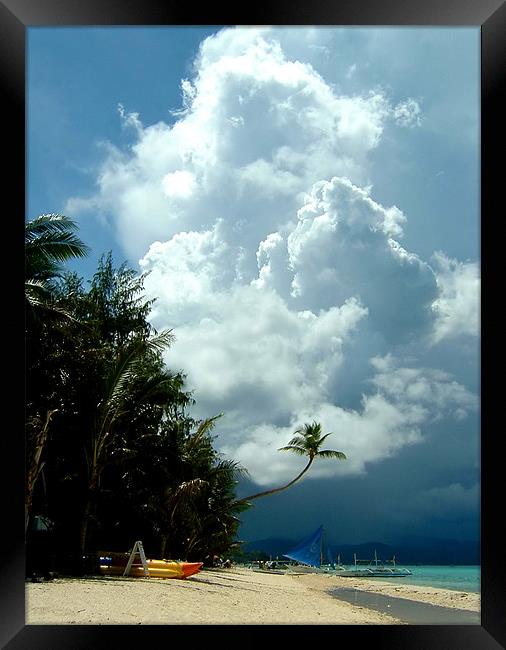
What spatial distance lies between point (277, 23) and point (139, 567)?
32.2 feet

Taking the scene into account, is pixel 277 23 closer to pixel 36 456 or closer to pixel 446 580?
pixel 36 456

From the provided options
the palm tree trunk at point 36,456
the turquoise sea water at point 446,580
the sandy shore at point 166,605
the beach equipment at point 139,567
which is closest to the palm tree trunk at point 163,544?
the beach equipment at point 139,567

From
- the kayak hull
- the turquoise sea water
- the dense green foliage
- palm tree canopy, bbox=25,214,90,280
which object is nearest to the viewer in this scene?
palm tree canopy, bbox=25,214,90,280

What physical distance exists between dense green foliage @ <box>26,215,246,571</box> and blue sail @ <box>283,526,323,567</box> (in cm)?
1599

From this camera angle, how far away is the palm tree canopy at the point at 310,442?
17.2 m

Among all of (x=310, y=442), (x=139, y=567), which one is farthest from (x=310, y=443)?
(x=139, y=567)

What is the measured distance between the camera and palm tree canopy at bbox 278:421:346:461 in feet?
56.6

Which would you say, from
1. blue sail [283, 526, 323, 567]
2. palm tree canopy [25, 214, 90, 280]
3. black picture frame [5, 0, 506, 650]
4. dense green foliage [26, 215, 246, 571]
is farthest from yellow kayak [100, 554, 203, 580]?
blue sail [283, 526, 323, 567]

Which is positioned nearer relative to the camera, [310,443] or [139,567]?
[139,567]

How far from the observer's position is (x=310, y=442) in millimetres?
17328

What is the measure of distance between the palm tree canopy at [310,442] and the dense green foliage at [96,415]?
4.30 metres

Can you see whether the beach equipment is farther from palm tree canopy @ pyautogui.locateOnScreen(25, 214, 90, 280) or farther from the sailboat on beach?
the sailboat on beach

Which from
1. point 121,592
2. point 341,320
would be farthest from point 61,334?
point 341,320

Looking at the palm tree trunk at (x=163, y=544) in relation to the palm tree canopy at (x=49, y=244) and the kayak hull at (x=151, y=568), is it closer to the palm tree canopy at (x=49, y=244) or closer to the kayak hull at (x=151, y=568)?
the kayak hull at (x=151, y=568)
